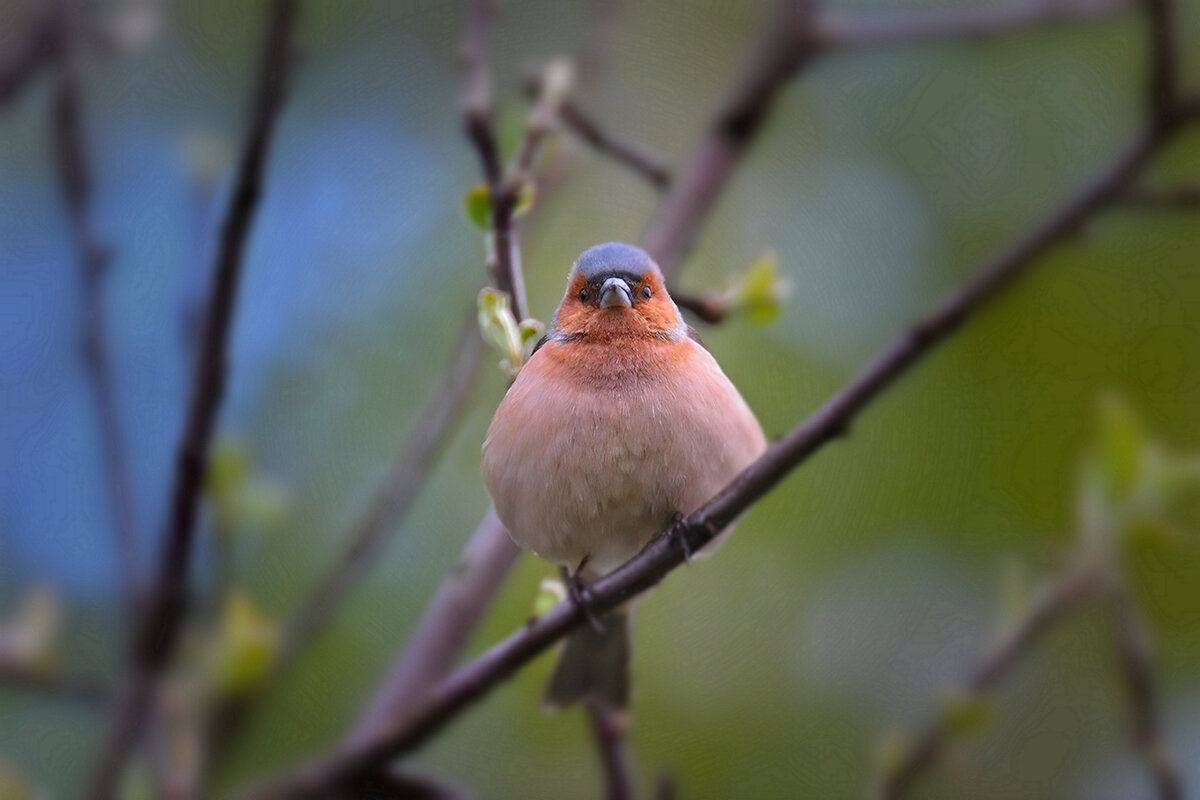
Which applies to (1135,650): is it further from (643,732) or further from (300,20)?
(300,20)

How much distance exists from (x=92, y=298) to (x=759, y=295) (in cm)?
67

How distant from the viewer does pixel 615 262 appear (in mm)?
735

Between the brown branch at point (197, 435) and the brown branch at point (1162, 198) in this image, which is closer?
the brown branch at point (1162, 198)

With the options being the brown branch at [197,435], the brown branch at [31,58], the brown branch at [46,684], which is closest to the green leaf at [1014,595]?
the brown branch at [197,435]

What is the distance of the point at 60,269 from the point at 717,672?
90 cm

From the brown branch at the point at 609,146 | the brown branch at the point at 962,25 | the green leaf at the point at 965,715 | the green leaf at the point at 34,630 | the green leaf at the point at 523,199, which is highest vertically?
the brown branch at the point at 962,25

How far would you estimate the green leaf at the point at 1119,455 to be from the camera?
910 millimetres

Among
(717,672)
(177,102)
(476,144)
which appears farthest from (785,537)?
(177,102)

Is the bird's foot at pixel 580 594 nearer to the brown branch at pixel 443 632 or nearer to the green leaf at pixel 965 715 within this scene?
the brown branch at pixel 443 632

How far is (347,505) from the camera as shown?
1428mm

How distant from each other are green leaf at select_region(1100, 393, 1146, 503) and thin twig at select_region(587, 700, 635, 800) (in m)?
0.43

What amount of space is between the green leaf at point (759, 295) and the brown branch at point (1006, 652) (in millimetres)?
403

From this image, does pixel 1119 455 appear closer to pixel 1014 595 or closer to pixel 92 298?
pixel 1014 595

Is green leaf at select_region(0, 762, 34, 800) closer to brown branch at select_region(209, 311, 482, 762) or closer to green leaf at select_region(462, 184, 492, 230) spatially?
brown branch at select_region(209, 311, 482, 762)
